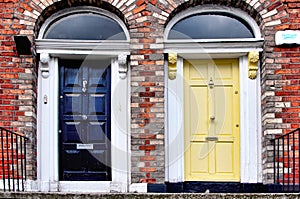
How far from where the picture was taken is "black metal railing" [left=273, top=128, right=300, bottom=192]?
7.27m

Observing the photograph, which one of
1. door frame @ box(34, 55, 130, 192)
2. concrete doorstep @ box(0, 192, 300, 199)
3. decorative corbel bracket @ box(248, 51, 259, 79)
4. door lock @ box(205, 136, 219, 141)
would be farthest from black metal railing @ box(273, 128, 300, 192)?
door frame @ box(34, 55, 130, 192)

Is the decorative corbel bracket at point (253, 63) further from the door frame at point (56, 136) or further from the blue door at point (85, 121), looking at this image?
the blue door at point (85, 121)

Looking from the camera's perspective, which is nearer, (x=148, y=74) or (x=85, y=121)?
(x=148, y=74)

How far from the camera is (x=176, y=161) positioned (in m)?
7.68

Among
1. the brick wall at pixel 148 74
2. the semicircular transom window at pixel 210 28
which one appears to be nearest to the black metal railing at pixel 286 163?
the brick wall at pixel 148 74

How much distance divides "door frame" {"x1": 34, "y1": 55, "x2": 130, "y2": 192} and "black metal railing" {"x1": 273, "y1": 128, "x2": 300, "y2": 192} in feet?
6.45

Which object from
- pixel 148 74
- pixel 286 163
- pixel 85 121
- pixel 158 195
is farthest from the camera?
pixel 85 121

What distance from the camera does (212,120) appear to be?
780 cm

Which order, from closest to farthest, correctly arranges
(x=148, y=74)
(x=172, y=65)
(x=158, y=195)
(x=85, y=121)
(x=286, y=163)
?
(x=158, y=195)
(x=286, y=163)
(x=148, y=74)
(x=172, y=65)
(x=85, y=121)

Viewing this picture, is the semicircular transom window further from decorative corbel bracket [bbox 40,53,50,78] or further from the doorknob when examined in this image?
decorative corbel bracket [bbox 40,53,50,78]

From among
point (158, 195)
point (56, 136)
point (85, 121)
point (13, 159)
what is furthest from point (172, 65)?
point (158, 195)

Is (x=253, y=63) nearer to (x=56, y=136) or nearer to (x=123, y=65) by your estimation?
(x=123, y=65)

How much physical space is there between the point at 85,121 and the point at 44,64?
958 millimetres

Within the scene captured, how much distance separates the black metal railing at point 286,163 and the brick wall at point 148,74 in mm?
105
